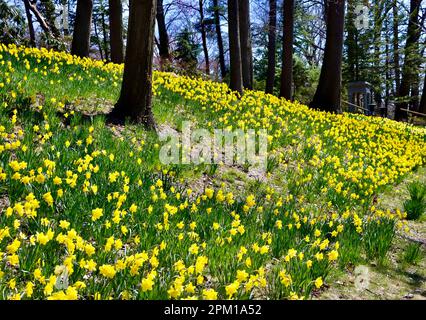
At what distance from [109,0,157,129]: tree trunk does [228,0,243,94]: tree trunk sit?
189 inches

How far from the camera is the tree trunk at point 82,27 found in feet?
36.5

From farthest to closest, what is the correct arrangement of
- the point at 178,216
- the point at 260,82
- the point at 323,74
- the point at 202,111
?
the point at 260,82 → the point at 323,74 → the point at 202,111 → the point at 178,216

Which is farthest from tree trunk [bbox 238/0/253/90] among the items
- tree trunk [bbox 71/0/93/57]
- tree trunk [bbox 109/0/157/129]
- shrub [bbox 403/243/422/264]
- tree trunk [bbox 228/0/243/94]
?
shrub [bbox 403/243/422/264]

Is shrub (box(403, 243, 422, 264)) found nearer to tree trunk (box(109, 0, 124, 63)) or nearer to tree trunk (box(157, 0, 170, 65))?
tree trunk (box(109, 0, 124, 63))

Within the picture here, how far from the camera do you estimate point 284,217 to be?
176 inches

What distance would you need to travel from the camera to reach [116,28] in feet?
37.2

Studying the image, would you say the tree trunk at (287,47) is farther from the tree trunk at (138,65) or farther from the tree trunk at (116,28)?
the tree trunk at (138,65)

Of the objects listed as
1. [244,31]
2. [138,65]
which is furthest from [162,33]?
[138,65]

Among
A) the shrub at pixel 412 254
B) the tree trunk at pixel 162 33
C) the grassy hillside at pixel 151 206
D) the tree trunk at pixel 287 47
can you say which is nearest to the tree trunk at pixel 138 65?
the grassy hillside at pixel 151 206

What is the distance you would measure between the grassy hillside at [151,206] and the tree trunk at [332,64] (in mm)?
4694
